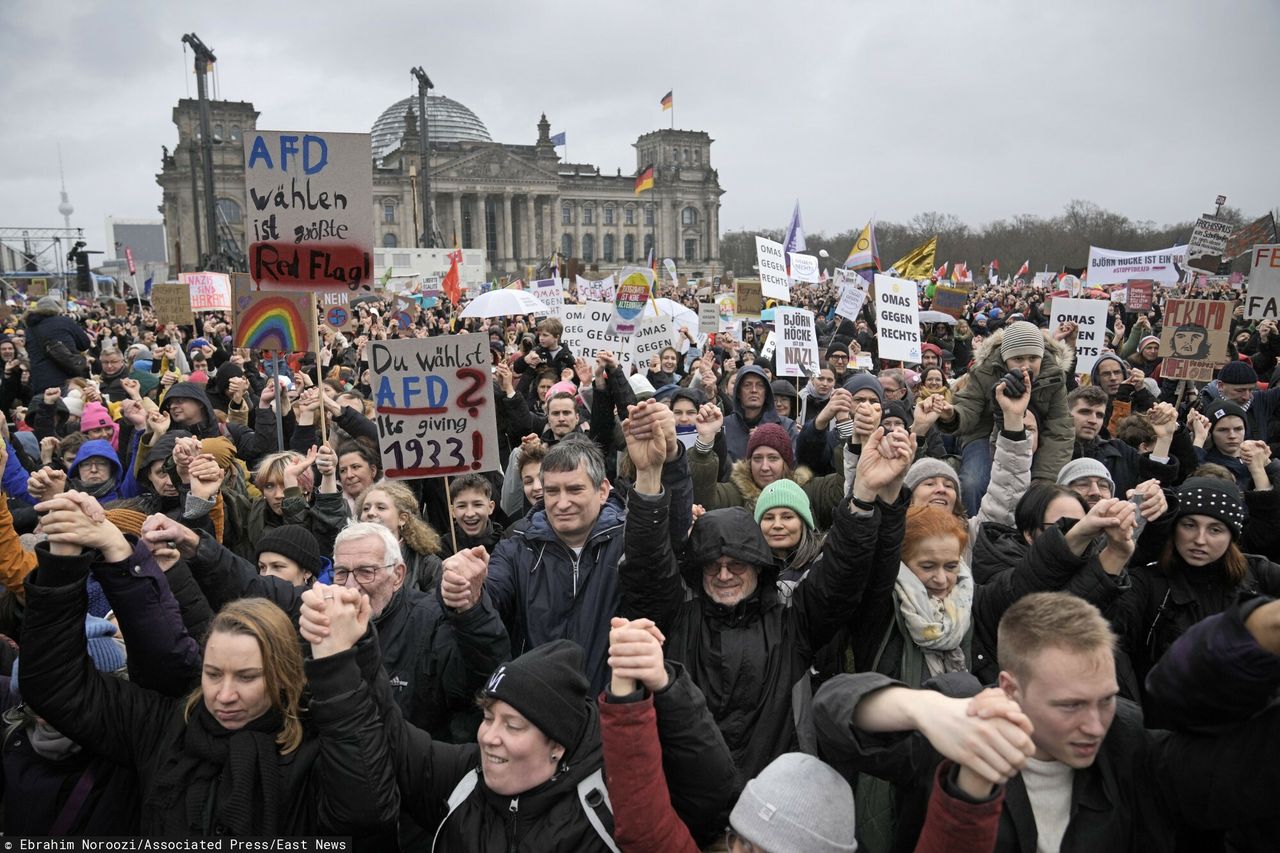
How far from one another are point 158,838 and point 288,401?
5.53 m

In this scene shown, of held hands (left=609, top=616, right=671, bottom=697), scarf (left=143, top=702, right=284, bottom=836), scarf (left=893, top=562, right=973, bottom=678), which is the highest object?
held hands (left=609, top=616, right=671, bottom=697)

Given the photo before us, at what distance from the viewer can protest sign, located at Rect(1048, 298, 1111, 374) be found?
8.87m

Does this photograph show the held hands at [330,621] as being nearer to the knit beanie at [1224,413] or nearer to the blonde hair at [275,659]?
the blonde hair at [275,659]

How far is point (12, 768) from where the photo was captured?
252cm

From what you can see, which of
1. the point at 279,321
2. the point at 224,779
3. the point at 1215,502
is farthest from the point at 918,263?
the point at 224,779

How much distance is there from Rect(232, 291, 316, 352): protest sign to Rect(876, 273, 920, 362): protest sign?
486 cm

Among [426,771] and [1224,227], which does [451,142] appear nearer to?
[1224,227]

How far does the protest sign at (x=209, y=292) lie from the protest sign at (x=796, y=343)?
497 inches

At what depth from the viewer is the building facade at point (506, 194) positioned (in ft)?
252

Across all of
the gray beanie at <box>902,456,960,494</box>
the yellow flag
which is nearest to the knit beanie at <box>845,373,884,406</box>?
the gray beanie at <box>902,456,960,494</box>

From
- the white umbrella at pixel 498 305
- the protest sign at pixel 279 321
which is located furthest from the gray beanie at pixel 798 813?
the white umbrella at pixel 498 305

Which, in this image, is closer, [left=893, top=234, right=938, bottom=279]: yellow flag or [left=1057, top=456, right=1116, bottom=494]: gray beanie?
[left=1057, top=456, right=1116, bottom=494]: gray beanie

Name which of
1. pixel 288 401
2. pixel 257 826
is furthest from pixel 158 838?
pixel 288 401

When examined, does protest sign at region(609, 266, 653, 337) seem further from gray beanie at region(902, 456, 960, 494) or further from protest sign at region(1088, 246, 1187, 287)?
protest sign at region(1088, 246, 1187, 287)
